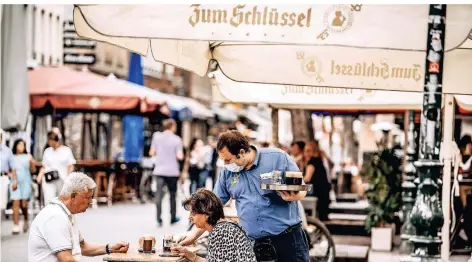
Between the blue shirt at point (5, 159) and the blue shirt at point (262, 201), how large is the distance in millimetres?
8444

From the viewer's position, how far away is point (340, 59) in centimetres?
962

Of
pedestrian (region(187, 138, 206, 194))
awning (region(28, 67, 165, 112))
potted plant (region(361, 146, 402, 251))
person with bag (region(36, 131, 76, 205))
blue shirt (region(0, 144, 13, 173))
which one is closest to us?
potted plant (region(361, 146, 402, 251))

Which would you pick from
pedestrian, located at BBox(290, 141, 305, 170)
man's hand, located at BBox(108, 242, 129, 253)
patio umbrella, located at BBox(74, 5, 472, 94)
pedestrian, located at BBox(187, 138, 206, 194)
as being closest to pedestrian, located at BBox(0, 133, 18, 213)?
pedestrian, located at BBox(290, 141, 305, 170)

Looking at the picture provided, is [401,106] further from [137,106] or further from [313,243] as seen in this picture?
[137,106]

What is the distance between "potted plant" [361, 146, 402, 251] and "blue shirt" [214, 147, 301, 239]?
25.4 ft

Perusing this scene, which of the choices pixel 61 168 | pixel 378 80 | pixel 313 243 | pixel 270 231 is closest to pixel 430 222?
pixel 270 231

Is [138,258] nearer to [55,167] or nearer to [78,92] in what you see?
[55,167]

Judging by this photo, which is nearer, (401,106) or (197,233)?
(197,233)

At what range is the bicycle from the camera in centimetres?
1282

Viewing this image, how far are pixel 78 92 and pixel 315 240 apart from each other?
32.1 ft

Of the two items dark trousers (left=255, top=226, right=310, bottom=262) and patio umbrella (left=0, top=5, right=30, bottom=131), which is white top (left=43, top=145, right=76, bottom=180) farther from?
dark trousers (left=255, top=226, right=310, bottom=262)

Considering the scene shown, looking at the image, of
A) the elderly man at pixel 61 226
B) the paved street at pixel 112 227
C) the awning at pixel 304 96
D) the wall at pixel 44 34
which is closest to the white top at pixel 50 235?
the elderly man at pixel 61 226

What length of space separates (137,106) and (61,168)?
5.74 m

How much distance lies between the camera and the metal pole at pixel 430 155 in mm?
6766
